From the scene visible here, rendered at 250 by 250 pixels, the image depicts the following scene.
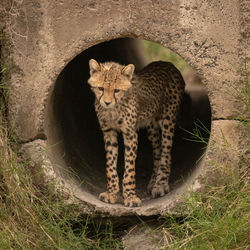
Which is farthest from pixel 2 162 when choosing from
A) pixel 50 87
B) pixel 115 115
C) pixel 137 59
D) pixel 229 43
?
pixel 137 59

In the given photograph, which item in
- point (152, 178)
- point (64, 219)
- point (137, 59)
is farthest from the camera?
point (137, 59)

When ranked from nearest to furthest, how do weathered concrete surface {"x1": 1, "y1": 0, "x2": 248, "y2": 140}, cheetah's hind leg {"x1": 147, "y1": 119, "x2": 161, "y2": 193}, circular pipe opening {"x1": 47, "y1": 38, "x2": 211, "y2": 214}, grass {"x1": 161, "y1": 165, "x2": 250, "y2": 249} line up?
grass {"x1": 161, "y1": 165, "x2": 250, "y2": 249} → weathered concrete surface {"x1": 1, "y1": 0, "x2": 248, "y2": 140} → circular pipe opening {"x1": 47, "y1": 38, "x2": 211, "y2": 214} → cheetah's hind leg {"x1": 147, "y1": 119, "x2": 161, "y2": 193}

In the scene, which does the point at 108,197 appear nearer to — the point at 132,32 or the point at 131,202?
the point at 131,202

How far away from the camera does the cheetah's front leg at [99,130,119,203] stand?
5.57 meters

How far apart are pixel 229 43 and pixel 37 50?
1853 millimetres

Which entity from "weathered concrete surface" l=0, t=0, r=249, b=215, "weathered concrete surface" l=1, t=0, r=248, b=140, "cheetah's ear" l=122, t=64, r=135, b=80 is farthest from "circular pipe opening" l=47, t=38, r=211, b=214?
"cheetah's ear" l=122, t=64, r=135, b=80

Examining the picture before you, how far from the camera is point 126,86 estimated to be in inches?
210

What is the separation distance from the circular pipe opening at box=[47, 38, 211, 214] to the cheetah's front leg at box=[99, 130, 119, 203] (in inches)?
5.4

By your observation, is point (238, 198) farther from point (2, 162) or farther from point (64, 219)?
point (2, 162)

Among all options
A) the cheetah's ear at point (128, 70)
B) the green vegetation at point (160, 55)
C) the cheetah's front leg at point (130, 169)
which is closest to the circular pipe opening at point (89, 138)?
the cheetah's front leg at point (130, 169)

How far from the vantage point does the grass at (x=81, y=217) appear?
4.29m

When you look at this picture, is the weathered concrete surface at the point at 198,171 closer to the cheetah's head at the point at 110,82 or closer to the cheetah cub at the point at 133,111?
the cheetah cub at the point at 133,111

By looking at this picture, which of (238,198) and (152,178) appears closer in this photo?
(238,198)

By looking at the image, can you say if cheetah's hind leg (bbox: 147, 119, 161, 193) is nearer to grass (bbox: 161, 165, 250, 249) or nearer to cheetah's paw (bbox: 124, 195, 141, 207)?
cheetah's paw (bbox: 124, 195, 141, 207)
